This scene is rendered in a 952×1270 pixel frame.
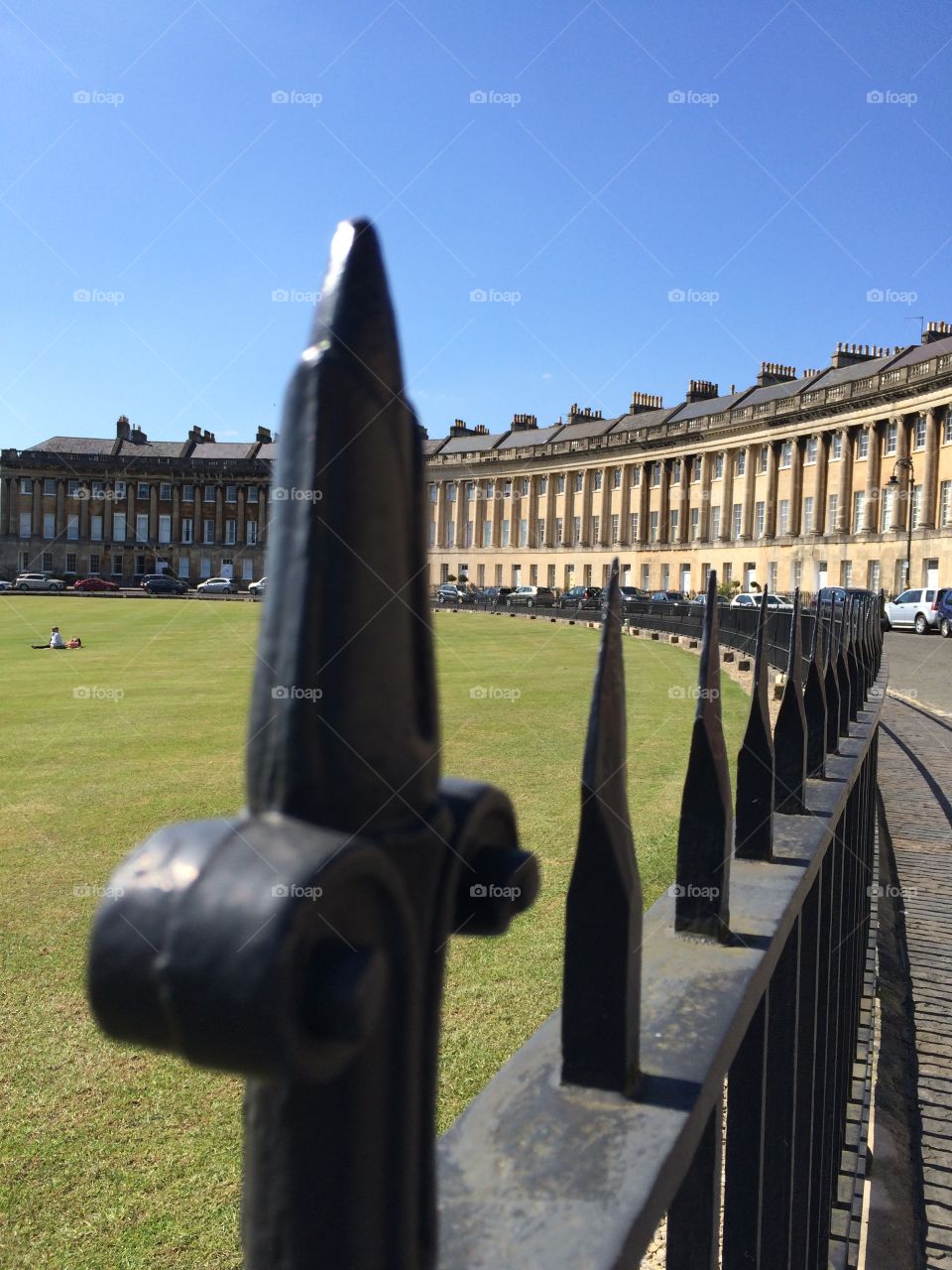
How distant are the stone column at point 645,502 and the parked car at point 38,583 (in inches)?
2079

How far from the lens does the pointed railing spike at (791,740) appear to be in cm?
240

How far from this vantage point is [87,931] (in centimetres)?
533

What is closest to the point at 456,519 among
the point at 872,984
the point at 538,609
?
the point at 538,609

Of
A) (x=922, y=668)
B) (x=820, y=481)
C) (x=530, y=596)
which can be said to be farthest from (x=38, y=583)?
(x=922, y=668)

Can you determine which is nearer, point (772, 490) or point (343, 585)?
point (343, 585)

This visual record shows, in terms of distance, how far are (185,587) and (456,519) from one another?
28.6 meters

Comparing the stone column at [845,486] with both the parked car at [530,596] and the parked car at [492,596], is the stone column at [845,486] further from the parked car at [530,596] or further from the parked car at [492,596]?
the parked car at [492,596]

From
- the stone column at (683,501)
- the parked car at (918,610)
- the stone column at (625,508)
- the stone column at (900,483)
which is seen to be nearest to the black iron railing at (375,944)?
the parked car at (918,610)

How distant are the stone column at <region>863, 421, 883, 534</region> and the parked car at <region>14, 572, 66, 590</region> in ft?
225

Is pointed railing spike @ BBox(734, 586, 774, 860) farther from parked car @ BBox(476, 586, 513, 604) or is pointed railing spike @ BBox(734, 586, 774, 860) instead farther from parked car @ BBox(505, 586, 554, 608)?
parked car @ BBox(476, 586, 513, 604)

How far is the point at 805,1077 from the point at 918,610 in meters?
37.3

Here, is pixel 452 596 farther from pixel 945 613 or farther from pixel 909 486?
pixel 945 613

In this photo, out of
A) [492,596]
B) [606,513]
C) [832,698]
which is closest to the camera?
[832,698]

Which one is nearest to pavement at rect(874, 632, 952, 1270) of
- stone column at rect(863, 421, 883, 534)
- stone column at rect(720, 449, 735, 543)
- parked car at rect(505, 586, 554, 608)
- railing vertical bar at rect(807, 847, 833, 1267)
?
railing vertical bar at rect(807, 847, 833, 1267)
